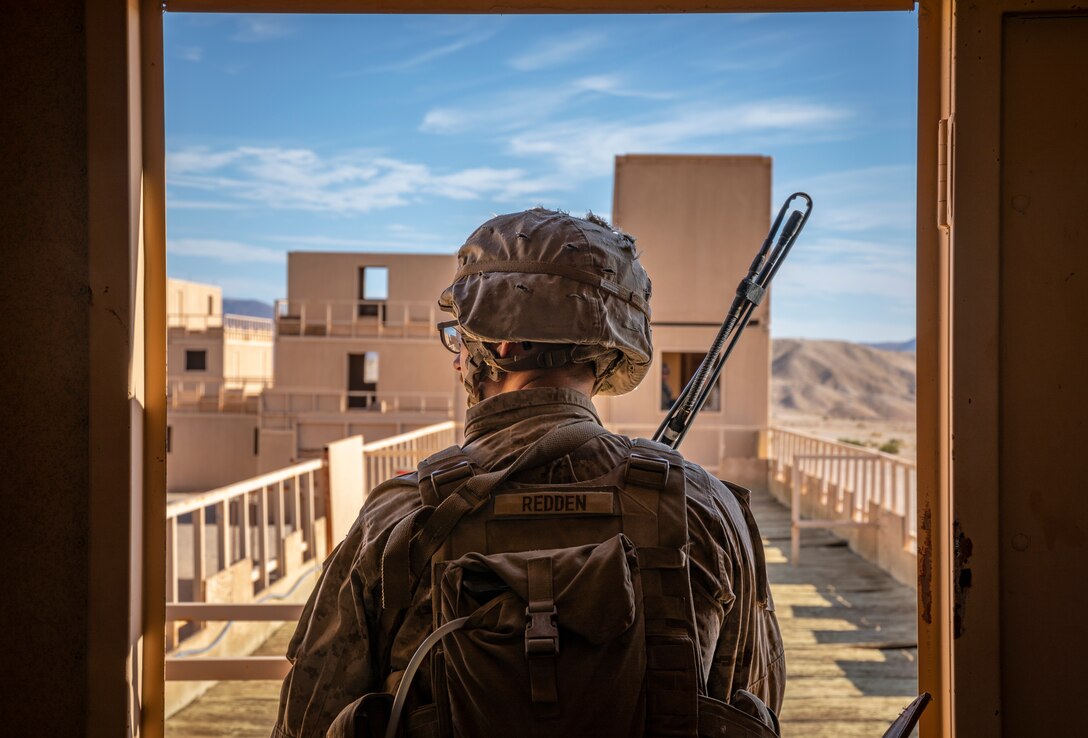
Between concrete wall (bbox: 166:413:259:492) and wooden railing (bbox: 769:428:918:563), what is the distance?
19861 millimetres

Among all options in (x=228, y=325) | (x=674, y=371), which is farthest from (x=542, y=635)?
(x=228, y=325)

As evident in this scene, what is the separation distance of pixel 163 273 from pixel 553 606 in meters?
1.21

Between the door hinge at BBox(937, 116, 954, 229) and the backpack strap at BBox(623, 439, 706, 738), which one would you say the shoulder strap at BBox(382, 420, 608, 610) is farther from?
the door hinge at BBox(937, 116, 954, 229)

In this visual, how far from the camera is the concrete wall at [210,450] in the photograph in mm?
27500

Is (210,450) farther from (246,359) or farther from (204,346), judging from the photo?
(246,359)

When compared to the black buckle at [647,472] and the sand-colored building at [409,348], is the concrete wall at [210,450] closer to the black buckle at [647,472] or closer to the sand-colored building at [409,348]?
the sand-colored building at [409,348]

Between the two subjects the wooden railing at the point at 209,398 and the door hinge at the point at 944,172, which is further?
the wooden railing at the point at 209,398

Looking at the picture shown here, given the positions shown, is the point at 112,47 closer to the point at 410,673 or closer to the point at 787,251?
the point at 410,673

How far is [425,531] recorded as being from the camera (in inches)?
54.6

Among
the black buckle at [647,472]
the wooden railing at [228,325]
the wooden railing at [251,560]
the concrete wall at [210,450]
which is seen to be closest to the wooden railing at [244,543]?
the wooden railing at [251,560]

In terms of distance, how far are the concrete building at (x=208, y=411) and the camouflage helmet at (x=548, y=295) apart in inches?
1022

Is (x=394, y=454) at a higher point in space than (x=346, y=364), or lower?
lower

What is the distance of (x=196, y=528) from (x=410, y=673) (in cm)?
508

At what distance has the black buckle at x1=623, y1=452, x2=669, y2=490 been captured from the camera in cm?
140
